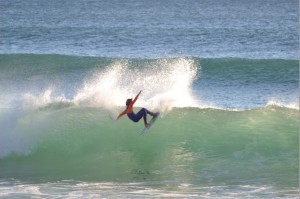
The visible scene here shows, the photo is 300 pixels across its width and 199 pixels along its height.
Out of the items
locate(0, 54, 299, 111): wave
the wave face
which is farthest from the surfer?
locate(0, 54, 299, 111): wave

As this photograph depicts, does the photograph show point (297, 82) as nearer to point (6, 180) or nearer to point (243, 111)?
point (243, 111)

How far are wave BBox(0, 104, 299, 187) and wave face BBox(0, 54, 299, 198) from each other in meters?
0.02

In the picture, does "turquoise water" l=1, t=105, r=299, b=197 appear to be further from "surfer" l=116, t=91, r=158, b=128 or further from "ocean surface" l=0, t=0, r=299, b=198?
"surfer" l=116, t=91, r=158, b=128

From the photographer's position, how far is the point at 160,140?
18656 mm

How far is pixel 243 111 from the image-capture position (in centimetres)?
2020

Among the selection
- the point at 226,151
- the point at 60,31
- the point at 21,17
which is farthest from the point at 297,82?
the point at 21,17

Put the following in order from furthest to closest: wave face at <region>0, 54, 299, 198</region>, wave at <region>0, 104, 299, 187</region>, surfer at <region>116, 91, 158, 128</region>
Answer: surfer at <region>116, 91, 158, 128</region>
wave at <region>0, 104, 299, 187</region>
wave face at <region>0, 54, 299, 198</region>

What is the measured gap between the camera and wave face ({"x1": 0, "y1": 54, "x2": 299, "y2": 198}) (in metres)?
16.0

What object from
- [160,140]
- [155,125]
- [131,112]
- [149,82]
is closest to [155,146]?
[160,140]

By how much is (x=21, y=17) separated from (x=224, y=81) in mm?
30607

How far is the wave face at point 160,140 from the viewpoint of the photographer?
16.0m

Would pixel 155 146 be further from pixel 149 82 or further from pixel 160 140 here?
pixel 149 82

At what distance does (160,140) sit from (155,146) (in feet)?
1.03

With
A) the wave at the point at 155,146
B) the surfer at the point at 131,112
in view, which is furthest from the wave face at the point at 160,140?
the surfer at the point at 131,112
